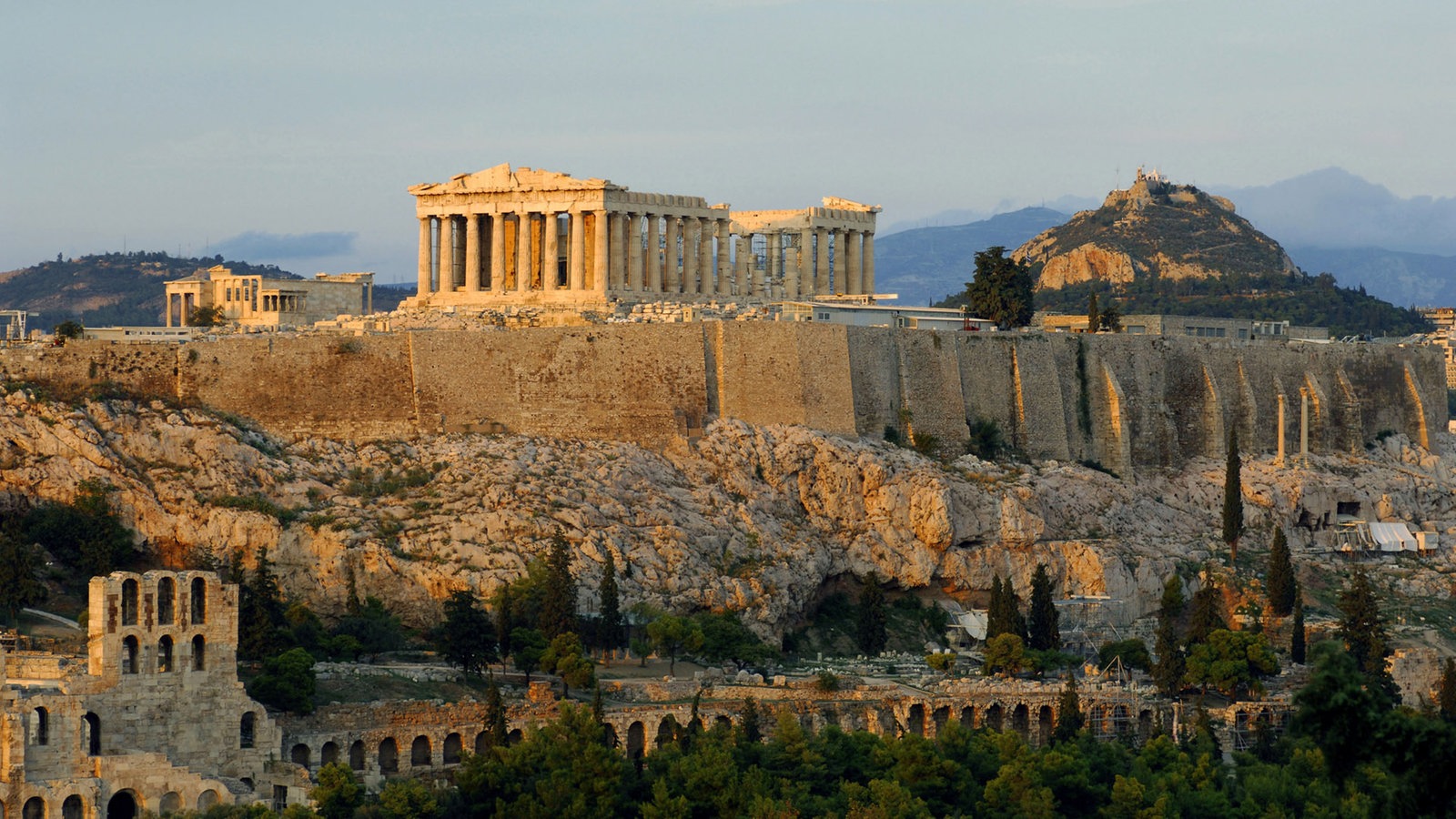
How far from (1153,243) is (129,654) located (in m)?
124

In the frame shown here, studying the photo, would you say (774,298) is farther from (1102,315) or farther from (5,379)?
(5,379)

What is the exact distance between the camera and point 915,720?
68.2 metres

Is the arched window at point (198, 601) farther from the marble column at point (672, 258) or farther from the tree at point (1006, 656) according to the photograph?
the marble column at point (672, 258)

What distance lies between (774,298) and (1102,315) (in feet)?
40.9

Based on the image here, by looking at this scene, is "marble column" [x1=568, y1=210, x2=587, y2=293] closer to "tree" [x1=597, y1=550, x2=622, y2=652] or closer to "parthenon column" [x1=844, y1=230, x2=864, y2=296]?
"parthenon column" [x1=844, y1=230, x2=864, y2=296]

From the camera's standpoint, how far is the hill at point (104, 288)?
16138cm

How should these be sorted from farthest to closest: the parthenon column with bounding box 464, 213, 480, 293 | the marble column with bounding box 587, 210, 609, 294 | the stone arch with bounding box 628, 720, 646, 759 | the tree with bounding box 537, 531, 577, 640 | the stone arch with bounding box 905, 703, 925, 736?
1. the parthenon column with bounding box 464, 213, 480, 293
2. the marble column with bounding box 587, 210, 609, 294
3. the tree with bounding box 537, 531, 577, 640
4. the stone arch with bounding box 905, 703, 925, 736
5. the stone arch with bounding box 628, 720, 646, 759

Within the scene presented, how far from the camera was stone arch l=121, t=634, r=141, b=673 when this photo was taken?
5478 cm

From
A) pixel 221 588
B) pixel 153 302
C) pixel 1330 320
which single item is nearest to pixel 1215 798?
pixel 221 588

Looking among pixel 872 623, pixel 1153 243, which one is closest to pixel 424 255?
pixel 872 623

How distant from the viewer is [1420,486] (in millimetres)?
99750

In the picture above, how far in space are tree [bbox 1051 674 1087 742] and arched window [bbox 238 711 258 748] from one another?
818 inches

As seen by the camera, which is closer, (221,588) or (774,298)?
(221,588)

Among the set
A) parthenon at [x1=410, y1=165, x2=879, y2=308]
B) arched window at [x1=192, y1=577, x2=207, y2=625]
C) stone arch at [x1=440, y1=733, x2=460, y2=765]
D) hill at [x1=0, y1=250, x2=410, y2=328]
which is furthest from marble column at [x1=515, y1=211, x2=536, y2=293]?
hill at [x1=0, y1=250, x2=410, y2=328]
